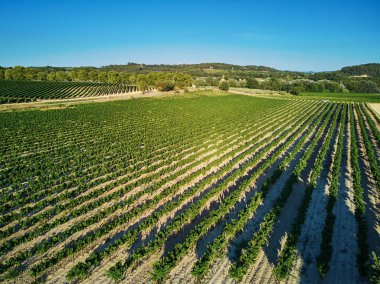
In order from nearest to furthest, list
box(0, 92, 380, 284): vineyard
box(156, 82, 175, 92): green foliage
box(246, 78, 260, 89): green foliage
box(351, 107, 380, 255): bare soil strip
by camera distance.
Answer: box(0, 92, 380, 284): vineyard
box(351, 107, 380, 255): bare soil strip
box(156, 82, 175, 92): green foliage
box(246, 78, 260, 89): green foliage

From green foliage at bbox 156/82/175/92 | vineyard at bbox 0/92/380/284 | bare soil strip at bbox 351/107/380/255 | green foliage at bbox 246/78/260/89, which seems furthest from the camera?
green foliage at bbox 246/78/260/89

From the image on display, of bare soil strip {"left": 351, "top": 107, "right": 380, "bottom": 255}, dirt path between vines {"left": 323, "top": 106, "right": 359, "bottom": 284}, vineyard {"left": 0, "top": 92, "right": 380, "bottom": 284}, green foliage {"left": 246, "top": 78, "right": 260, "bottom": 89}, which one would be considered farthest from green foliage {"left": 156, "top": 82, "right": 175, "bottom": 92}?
dirt path between vines {"left": 323, "top": 106, "right": 359, "bottom": 284}

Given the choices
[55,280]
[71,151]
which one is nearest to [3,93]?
[71,151]

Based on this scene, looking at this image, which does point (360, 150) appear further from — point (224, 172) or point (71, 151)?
point (71, 151)

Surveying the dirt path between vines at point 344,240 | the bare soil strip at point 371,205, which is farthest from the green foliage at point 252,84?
the dirt path between vines at point 344,240

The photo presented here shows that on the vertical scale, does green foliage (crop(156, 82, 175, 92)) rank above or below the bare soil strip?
above

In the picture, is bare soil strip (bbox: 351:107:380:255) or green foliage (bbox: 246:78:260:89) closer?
bare soil strip (bbox: 351:107:380:255)

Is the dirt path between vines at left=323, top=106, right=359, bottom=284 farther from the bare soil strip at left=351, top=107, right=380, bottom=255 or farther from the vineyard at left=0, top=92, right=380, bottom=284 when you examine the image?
the bare soil strip at left=351, top=107, right=380, bottom=255

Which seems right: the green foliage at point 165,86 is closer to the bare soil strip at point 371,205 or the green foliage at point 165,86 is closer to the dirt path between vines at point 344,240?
the bare soil strip at point 371,205
